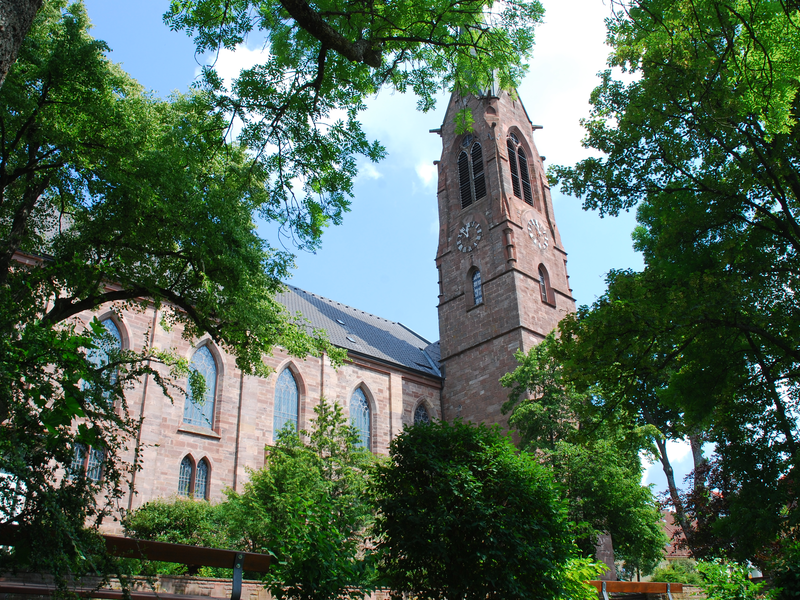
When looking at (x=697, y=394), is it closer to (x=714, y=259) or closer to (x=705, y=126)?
(x=714, y=259)

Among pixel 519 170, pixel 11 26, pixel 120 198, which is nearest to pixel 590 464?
pixel 120 198

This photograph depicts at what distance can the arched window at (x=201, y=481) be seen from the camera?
18766 millimetres

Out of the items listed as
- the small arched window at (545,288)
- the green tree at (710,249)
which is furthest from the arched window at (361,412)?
the green tree at (710,249)

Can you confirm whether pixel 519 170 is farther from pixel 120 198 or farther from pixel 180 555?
pixel 180 555

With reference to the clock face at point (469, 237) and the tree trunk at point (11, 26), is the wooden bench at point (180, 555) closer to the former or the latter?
the tree trunk at point (11, 26)

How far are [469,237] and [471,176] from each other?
383 centimetres

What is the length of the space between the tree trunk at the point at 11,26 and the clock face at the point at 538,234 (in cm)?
2673

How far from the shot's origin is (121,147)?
9.28m

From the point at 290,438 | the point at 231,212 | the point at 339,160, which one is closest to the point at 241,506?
the point at 290,438

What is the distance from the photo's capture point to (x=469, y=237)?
29.6 m

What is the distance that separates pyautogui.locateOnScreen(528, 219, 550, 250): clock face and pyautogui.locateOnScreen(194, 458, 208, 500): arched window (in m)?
18.3

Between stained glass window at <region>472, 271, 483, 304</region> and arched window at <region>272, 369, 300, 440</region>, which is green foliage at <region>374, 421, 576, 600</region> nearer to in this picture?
arched window at <region>272, 369, 300, 440</region>

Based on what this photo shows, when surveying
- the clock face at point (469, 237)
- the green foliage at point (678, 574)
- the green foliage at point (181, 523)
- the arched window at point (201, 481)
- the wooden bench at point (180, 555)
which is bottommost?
the green foliage at point (678, 574)

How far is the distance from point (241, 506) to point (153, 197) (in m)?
8.88
